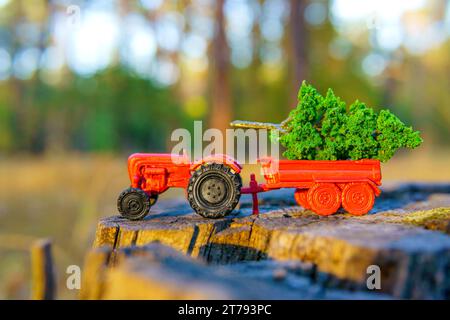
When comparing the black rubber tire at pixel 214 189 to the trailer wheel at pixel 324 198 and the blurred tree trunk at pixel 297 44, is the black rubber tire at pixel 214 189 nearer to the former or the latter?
the trailer wheel at pixel 324 198

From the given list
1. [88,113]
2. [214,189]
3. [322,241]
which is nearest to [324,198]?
[214,189]

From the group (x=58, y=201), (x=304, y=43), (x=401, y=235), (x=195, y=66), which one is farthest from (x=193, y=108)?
(x=401, y=235)

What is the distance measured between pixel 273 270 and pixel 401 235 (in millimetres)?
1030

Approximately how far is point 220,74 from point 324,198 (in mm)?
9357

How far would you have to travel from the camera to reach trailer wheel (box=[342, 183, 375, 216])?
4.39 m

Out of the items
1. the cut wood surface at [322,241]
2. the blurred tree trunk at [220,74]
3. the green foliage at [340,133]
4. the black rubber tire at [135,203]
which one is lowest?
the cut wood surface at [322,241]

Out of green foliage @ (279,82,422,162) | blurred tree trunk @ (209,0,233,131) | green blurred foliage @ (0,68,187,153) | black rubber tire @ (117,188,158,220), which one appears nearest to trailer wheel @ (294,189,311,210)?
green foliage @ (279,82,422,162)

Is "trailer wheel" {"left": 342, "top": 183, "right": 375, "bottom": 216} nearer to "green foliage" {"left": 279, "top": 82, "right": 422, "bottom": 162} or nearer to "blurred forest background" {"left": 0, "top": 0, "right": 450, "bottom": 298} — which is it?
"green foliage" {"left": 279, "top": 82, "right": 422, "bottom": 162}

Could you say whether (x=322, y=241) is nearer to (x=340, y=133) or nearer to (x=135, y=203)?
(x=340, y=133)

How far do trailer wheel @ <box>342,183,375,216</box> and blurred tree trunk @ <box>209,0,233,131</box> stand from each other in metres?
8.69

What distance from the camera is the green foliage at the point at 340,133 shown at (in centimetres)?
446

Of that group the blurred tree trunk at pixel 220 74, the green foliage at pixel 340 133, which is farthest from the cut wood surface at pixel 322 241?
the blurred tree trunk at pixel 220 74

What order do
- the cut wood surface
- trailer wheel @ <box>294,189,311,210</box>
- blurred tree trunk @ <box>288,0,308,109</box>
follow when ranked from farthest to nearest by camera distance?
blurred tree trunk @ <box>288,0,308,109</box> → trailer wheel @ <box>294,189,311,210</box> → the cut wood surface

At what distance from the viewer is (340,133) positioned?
4.50 meters
